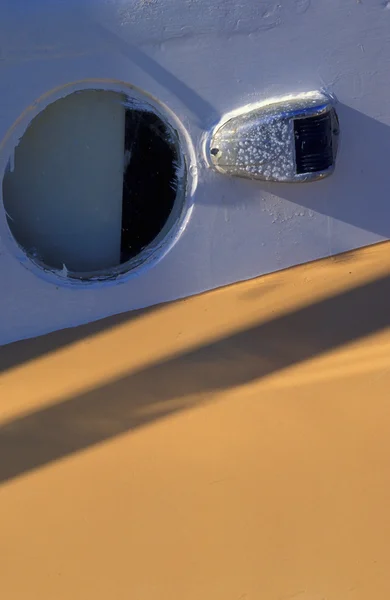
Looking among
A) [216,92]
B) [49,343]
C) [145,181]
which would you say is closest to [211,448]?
[49,343]

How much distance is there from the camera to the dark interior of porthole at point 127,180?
238 cm

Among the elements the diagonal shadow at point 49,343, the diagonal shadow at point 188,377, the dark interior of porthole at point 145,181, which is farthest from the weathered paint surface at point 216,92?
the diagonal shadow at point 188,377

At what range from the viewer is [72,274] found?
2.47 metres

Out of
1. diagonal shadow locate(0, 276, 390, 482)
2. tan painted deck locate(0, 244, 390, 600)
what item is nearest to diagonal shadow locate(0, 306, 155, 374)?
tan painted deck locate(0, 244, 390, 600)

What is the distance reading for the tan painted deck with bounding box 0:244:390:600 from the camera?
2.27 metres

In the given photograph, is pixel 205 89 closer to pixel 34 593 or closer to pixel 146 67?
pixel 146 67

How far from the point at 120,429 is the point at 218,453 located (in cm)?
40

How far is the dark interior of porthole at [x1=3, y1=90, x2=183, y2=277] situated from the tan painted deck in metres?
0.35

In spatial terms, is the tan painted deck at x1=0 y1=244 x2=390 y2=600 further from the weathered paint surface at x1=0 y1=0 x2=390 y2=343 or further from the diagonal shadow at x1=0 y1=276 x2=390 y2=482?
the weathered paint surface at x1=0 y1=0 x2=390 y2=343

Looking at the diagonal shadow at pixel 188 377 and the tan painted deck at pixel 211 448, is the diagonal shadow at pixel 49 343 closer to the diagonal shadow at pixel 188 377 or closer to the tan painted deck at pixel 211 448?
the tan painted deck at pixel 211 448

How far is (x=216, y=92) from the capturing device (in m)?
2.31

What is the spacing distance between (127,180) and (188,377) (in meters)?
0.87

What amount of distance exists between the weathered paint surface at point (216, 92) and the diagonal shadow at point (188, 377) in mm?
243

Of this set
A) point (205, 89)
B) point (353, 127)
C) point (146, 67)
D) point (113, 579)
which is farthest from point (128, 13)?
point (113, 579)
